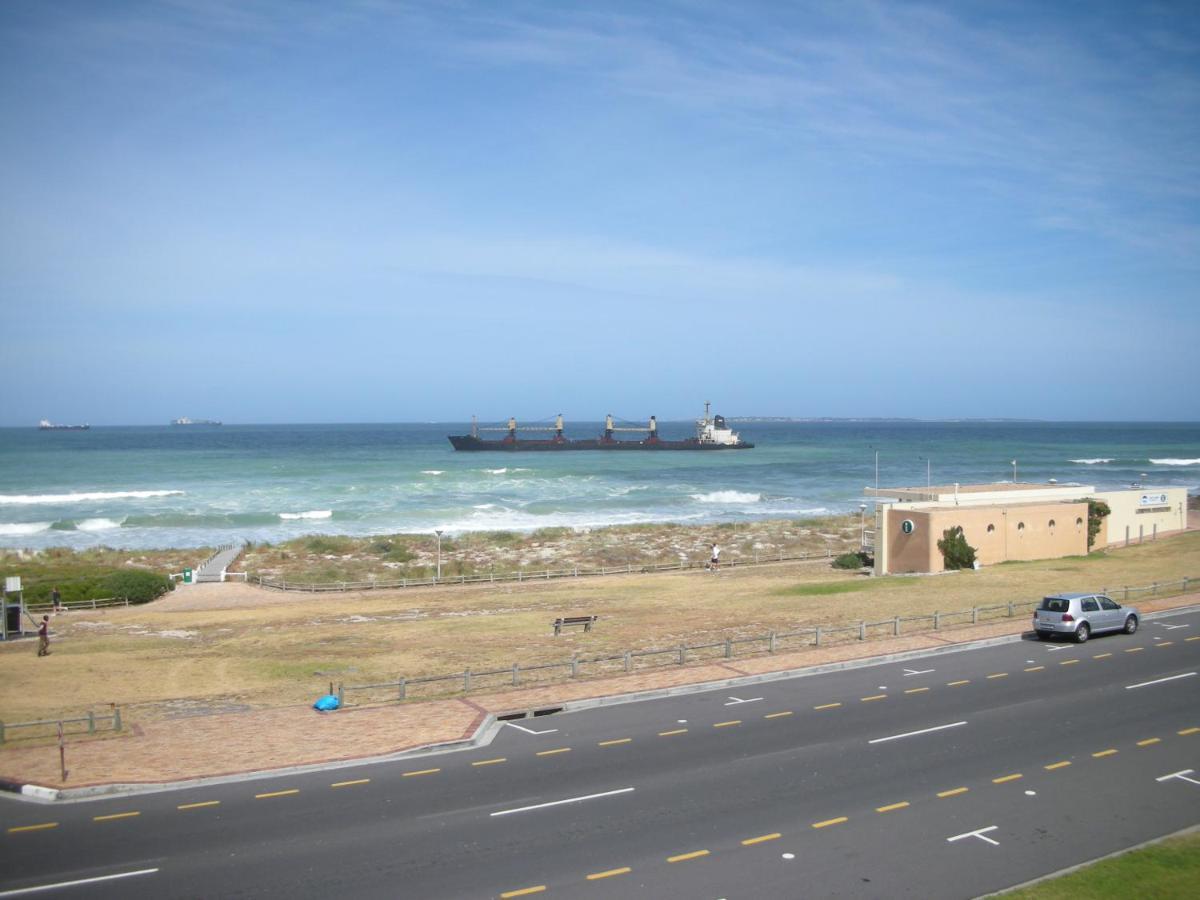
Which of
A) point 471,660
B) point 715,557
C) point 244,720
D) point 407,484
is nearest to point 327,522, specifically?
point 407,484

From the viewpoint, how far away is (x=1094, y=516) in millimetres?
46188

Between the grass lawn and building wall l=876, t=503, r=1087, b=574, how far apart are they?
27567mm

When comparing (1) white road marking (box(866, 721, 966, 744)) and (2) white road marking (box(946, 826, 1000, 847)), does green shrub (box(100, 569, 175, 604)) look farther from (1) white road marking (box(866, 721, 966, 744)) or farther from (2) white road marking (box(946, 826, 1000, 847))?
(2) white road marking (box(946, 826, 1000, 847))

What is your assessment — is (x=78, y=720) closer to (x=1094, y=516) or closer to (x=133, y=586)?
(x=133, y=586)

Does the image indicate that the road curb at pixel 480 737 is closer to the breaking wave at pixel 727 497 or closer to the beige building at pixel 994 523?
the beige building at pixel 994 523

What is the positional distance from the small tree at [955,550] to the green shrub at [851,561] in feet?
18.3

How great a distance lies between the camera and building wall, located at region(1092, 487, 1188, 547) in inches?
1906

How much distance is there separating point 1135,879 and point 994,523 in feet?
102

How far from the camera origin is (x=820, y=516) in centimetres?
7831

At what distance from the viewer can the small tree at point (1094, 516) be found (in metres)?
45.9

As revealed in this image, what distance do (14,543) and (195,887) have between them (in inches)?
2558


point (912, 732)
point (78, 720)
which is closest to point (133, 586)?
point (78, 720)

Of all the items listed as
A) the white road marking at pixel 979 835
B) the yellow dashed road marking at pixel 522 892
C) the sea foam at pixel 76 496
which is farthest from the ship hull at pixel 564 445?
the yellow dashed road marking at pixel 522 892

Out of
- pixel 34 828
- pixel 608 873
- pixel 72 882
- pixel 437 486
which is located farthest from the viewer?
pixel 437 486
